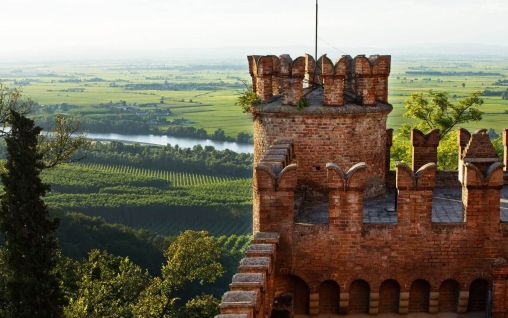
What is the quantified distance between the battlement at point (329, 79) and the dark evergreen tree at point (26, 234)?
854 centimetres

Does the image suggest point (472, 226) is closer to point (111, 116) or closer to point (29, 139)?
point (29, 139)

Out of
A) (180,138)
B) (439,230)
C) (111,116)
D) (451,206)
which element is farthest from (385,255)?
(111,116)

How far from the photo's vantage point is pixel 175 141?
17012 cm

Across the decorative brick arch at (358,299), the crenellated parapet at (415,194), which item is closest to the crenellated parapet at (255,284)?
the decorative brick arch at (358,299)

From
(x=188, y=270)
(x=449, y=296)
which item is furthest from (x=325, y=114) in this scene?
(x=188, y=270)

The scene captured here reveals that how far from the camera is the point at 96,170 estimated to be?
11381 centimetres

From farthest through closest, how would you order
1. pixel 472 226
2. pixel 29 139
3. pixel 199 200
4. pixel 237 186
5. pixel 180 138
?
1. pixel 180 138
2. pixel 237 186
3. pixel 199 200
4. pixel 29 139
5. pixel 472 226

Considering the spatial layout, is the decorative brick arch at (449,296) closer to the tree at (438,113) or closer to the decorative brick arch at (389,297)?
the decorative brick arch at (389,297)

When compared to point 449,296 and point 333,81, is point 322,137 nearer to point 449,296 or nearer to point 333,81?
point 333,81

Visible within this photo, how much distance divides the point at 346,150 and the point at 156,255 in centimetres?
4817

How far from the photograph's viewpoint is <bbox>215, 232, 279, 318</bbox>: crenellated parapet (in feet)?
29.4

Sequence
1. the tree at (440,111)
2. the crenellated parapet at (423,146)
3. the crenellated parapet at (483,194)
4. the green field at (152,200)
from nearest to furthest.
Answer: the crenellated parapet at (483,194)
the crenellated parapet at (423,146)
the tree at (440,111)
the green field at (152,200)

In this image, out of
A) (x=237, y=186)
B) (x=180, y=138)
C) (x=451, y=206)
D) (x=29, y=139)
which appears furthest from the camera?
(x=180, y=138)

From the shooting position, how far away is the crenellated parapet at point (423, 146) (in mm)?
16375
